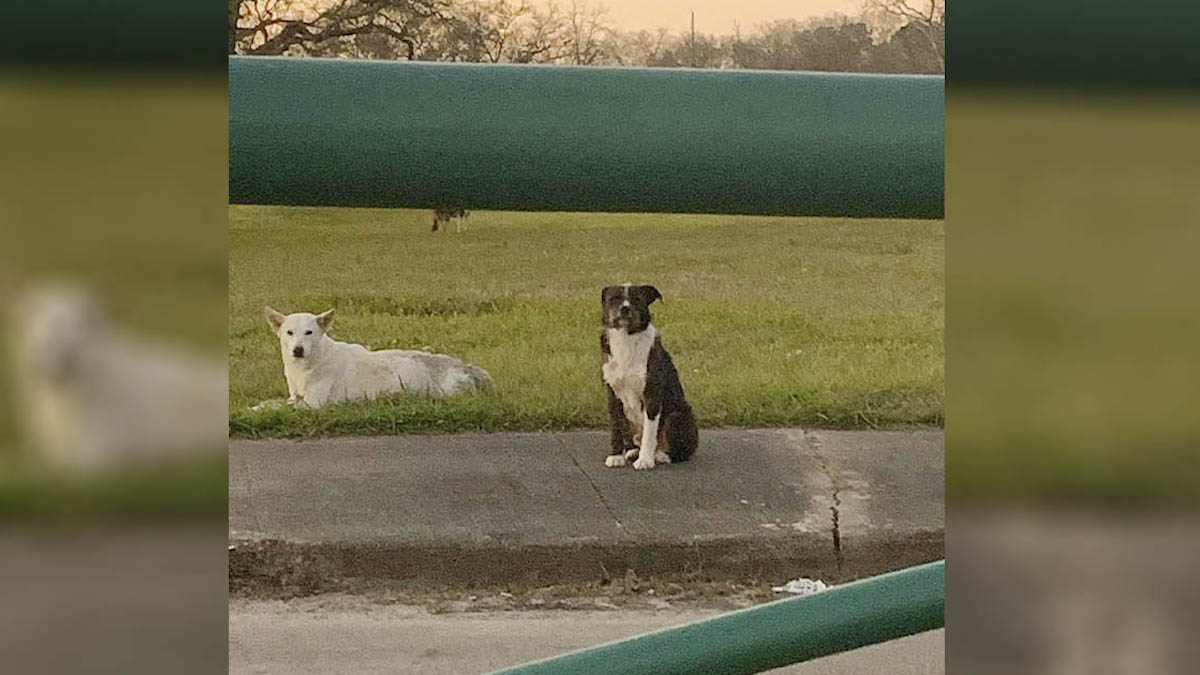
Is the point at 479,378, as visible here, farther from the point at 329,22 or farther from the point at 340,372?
the point at 329,22

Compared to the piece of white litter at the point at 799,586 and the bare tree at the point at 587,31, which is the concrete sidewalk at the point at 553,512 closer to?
the piece of white litter at the point at 799,586

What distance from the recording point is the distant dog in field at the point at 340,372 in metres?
2.93

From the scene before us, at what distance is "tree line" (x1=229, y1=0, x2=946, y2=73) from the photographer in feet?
12.0

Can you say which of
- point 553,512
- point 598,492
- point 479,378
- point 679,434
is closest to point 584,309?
point 479,378

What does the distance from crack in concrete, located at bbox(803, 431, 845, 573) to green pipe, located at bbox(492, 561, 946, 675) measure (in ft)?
7.47

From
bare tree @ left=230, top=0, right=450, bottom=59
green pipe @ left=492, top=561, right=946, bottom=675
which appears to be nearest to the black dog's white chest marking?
bare tree @ left=230, top=0, right=450, bottom=59

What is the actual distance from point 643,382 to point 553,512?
0.29 meters

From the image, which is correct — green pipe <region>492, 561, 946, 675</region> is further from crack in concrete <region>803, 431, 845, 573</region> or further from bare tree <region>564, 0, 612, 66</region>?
bare tree <region>564, 0, 612, 66</region>

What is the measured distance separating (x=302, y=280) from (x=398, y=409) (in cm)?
124

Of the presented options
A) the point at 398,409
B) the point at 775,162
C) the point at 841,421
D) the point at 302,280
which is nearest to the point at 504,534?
the point at 398,409
